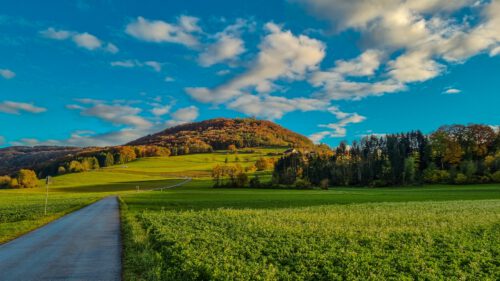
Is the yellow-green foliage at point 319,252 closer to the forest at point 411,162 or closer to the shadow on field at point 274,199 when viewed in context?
the shadow on field at point 274,199

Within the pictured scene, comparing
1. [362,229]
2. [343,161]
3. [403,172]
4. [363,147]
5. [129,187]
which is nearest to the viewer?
[362,229]

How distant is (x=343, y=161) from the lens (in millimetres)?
133125

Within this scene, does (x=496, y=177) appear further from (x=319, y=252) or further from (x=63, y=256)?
(x=63, y=256)

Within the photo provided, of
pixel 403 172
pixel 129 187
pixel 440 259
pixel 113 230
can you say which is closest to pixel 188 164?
pixel 129 187

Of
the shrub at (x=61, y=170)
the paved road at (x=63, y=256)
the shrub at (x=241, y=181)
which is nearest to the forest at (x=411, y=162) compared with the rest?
the shrub at (x=241, y=181)

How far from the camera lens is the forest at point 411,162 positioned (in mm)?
102312

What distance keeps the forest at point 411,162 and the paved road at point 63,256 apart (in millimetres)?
90312

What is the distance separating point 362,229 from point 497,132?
434 feet

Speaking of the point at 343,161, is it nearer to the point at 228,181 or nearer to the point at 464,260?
the point at 228,181

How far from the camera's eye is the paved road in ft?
39.7

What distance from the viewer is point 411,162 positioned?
356 feet

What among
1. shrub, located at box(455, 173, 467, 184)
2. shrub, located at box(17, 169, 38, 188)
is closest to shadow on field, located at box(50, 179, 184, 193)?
shrub, located at box(17, 169, 38, 188)

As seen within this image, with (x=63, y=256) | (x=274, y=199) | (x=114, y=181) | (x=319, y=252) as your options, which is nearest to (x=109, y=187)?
(x=114, y=181)

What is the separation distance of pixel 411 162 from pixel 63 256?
368ft
